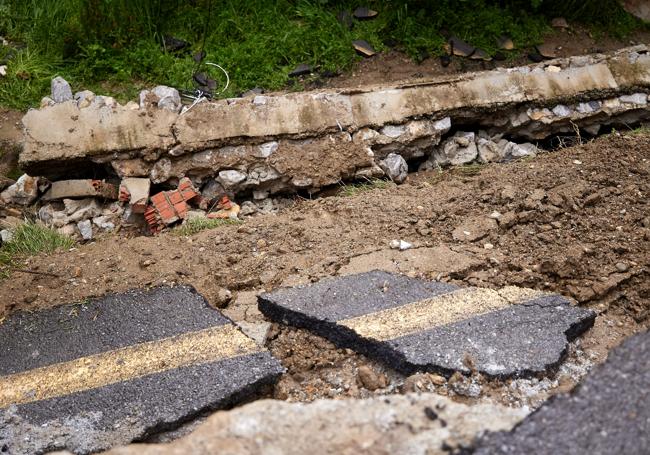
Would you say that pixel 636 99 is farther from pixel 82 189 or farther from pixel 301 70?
pixel 82 189

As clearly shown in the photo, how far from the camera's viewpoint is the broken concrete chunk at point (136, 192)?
480 cm

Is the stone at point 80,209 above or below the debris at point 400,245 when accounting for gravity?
below

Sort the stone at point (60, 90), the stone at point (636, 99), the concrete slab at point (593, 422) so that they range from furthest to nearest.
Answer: the stone at point (636, 99) < the stone at point (60, 90) < the concrete slab at point (593, 422)

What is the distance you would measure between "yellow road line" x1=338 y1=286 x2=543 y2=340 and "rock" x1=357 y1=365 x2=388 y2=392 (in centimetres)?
16

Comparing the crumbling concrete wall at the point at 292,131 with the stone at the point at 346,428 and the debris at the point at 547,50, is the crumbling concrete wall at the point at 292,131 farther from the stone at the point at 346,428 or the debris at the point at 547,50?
the stone at the point at 346,428

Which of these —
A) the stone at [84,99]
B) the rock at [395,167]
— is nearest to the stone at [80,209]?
the stone at [84,99]

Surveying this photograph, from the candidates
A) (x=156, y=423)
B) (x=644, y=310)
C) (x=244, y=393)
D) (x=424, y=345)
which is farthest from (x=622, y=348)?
(x=156, y=423)

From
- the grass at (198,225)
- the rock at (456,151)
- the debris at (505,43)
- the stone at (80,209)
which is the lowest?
the stone at (80,209)

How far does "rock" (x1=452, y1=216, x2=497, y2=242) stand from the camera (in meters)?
4.00

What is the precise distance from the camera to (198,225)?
Answer: 4488 millimetres

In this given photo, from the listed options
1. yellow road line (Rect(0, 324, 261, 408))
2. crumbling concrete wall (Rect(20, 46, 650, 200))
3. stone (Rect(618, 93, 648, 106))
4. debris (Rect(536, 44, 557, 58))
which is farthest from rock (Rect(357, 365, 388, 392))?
debris (Rect(536, 44, 557, 58))

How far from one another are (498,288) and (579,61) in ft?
Answer: 9.60

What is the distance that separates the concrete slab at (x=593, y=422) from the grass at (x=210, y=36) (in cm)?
398

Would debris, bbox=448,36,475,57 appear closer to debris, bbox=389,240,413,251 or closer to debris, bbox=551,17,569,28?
debris, bbox=551,17,569,28
